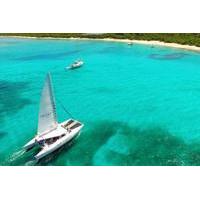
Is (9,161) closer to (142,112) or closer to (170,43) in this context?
(142,112)

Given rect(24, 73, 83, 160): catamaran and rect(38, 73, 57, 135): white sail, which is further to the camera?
rect(38, 73, 57, 135): white sail

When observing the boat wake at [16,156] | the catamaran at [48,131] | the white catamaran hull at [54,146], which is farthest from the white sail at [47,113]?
the boat wake at [16,156]

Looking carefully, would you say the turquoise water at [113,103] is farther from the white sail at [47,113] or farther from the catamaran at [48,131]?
the white sail at [47,113]

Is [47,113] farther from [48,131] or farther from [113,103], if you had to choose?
[113,103]

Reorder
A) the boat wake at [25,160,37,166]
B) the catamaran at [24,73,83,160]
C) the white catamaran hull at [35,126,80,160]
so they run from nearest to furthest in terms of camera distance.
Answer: the white catamaran hull at [35,126,80,160] < the boat wake at [25,160,37,166] < the catamaran at [24,73,83,160]

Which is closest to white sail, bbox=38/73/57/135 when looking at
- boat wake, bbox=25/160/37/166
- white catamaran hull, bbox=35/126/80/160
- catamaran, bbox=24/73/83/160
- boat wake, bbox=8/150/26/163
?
catamaran, bbox=24/73/83/160

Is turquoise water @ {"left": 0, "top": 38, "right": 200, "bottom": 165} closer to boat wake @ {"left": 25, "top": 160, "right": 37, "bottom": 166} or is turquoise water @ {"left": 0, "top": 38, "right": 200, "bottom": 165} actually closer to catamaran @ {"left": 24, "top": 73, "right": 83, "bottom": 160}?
boat wake @ {"left": 25, "top": 160, "right": 37, "bottom": 166}

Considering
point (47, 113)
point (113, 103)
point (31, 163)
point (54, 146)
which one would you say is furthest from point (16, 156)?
point (113, 103)

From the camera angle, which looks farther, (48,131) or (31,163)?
(48,131)
